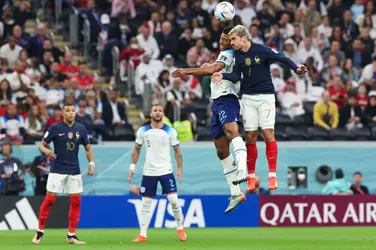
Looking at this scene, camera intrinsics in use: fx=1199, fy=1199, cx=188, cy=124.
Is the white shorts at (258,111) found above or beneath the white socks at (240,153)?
above

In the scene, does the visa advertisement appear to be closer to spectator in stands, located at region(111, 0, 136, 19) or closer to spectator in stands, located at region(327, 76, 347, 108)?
spectator in stands, located at region(327, 76, 347, 108)

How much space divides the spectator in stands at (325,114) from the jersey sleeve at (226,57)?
1155 cm

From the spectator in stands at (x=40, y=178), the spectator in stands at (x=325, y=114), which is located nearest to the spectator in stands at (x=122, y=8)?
the spectator in stands at (x=325, y=114)

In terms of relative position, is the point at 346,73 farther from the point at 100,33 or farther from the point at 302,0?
the point at 100,33

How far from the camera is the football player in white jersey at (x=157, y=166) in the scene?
22.7 meters

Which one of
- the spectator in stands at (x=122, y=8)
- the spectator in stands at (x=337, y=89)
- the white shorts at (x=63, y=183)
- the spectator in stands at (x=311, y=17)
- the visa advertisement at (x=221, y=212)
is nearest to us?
the white shorts at (x=63, y=183)

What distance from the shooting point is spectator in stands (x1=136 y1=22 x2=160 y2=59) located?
32.1 m

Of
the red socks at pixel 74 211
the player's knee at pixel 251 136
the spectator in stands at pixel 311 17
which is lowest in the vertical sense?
the red socks at pixel 74 211

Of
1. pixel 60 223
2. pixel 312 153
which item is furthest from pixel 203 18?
pixel 60 223

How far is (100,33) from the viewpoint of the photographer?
32906mm

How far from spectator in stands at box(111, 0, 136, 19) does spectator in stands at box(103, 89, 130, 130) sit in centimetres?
349

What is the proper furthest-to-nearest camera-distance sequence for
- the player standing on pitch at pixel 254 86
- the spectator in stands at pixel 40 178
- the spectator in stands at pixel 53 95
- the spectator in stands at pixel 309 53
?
the spectator in stands at pixel 309 53
the spectator in stands at pixel 53 95
the spectator in stands at pixel 40 178
the player standing on pitch at pixel 254 86

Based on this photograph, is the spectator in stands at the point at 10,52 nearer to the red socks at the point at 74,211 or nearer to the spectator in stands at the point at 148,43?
the spectator in stands at the point at 148,43

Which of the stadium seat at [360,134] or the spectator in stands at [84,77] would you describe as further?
the spectator in stands at [84,77]
